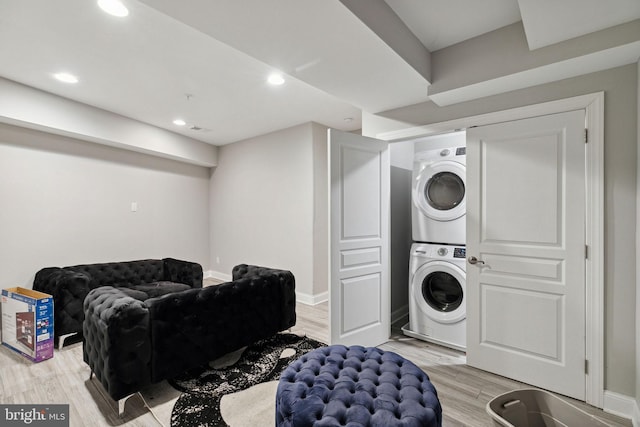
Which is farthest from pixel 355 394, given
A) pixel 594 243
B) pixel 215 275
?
pixel 215 275

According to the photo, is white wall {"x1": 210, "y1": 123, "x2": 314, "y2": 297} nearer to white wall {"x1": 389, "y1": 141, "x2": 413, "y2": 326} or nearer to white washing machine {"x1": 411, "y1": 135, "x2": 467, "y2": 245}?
white wall {"x1": 389, "y1": 141, "x2": 413, "y2": 326}

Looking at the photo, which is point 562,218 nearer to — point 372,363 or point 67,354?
point 372,363

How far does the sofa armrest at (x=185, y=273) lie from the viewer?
13.0 ft

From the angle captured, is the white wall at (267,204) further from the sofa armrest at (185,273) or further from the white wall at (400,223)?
the white wall at (400,223)

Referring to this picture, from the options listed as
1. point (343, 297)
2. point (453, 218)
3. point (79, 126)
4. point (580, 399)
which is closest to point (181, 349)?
point (343, 297)

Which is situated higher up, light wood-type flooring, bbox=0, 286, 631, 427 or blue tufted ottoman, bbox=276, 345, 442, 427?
blue tufted ottoman, bbox=276, 345, 442, 427

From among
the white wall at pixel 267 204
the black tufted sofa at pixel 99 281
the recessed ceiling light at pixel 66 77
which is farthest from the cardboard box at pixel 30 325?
the white wall at pixel 267 204

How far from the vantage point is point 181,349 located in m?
2.11

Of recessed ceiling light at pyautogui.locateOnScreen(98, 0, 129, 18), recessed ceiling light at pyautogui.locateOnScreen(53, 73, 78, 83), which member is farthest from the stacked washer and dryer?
recessed ceiling light at pyautogui.locateOnScreen(53, 73, 78, 83)

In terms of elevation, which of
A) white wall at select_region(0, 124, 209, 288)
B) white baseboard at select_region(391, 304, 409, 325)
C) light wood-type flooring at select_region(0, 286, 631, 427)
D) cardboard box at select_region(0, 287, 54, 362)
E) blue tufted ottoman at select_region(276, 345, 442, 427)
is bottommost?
light wood-type flooring at select_region(0, 286, 631, 427)

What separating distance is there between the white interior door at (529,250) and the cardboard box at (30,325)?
3642 mm

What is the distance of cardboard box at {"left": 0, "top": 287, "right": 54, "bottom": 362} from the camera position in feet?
8.13

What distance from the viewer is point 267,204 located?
479 centimetres

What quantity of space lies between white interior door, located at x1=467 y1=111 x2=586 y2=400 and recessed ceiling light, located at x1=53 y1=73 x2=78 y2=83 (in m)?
3.82
